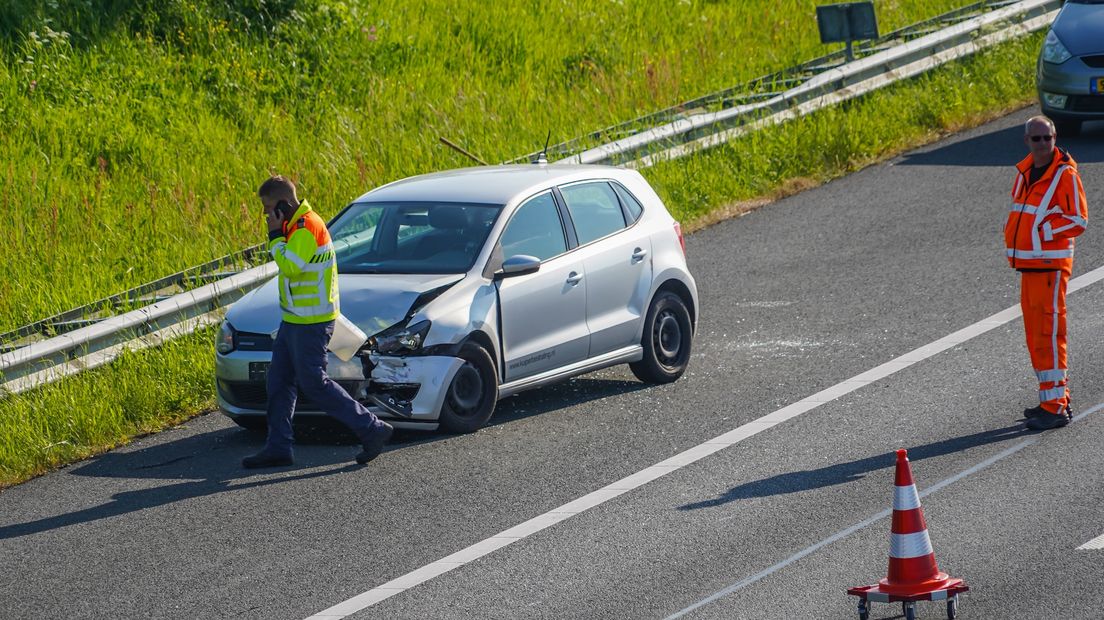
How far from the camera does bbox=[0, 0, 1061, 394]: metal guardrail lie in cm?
1127

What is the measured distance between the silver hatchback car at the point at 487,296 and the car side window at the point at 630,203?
11mm

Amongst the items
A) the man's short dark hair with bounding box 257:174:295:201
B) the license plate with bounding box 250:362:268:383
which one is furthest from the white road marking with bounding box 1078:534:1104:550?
the license plate with bounding box 250:362:268:383

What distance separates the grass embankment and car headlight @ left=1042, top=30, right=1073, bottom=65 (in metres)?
1.32

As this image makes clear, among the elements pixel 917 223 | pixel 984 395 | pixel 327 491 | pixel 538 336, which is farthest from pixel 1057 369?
pixel 917 223

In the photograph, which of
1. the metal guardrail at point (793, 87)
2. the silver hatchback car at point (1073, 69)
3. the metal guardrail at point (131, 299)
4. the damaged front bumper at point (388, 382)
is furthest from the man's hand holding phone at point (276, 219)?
the silver hatchback car at point (1073, 69)

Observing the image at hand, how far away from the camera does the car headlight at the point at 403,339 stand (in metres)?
9.95

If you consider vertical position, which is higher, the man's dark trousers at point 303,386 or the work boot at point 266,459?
the man's dark trousers at point 303,386

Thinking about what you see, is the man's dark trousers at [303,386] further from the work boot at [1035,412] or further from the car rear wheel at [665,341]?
the work boot at [1035,412]

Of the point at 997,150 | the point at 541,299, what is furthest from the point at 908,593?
the point at 997,150

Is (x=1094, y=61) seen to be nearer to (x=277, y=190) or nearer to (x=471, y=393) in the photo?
(x=471, y=393)

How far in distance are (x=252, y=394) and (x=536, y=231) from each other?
2.15m

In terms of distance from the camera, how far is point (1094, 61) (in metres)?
17.3

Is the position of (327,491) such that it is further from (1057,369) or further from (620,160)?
(620,160)

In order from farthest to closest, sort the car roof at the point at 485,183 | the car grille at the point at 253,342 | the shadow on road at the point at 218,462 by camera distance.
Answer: the car roof at the point at 485,183 < the car grille at the point at 253,342 < the shadow on road at the point at 218,462
